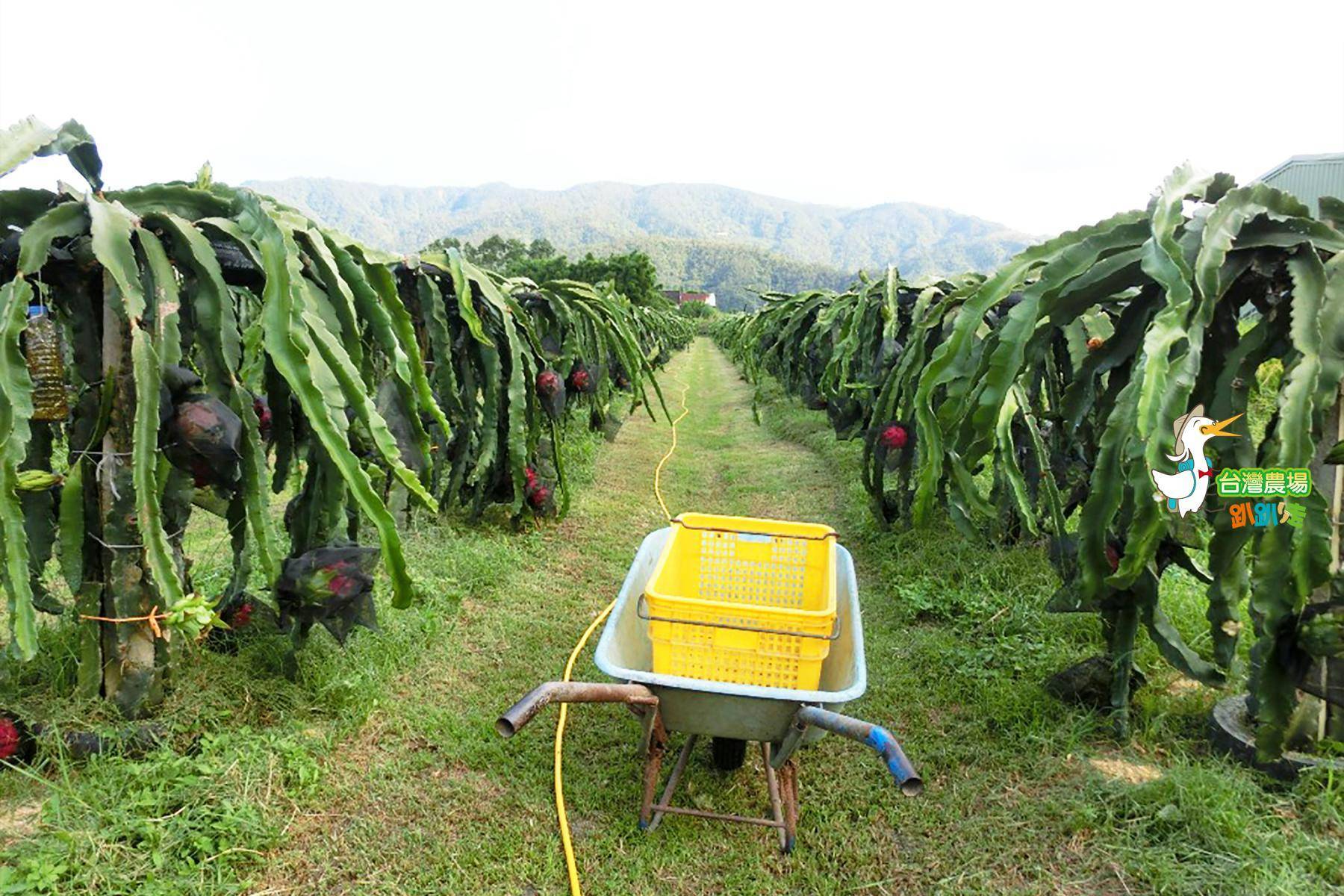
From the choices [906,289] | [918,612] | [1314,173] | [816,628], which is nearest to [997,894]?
[816,628]

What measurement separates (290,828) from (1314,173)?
27.9 meters

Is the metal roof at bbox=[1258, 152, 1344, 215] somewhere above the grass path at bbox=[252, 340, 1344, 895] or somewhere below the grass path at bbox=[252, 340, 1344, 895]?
above

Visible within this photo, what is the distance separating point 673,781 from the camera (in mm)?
2291

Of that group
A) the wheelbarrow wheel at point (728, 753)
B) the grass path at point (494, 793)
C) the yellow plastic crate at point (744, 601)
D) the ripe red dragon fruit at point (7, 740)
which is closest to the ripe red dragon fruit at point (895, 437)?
the yellow plastic crate at point (744, 601)

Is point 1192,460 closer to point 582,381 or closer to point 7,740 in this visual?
point 7,740

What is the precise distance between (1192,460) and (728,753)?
1.53 m

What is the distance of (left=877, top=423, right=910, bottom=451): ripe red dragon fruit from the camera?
376 centimetres

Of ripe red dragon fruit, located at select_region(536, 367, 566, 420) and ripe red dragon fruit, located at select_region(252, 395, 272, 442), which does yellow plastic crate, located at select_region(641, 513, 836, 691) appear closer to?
ripe red dragon fruit, located at select_region(252, 395, 272, 442)

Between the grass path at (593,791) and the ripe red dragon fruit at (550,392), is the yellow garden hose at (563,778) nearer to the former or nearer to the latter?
the grass path at (593,791)

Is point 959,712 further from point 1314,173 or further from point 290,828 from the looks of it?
point 1314,173

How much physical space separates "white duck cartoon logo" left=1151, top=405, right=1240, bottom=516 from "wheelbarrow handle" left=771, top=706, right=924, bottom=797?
3.29ft

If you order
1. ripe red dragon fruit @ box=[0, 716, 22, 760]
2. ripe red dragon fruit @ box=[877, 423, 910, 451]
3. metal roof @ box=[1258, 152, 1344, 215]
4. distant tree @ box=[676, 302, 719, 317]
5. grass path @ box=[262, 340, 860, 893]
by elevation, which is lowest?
grass path @ box=[262, 340, 860, 893]

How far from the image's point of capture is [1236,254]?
203cm

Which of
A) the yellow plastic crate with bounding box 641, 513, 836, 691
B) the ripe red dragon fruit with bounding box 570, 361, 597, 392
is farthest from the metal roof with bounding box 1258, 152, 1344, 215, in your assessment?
the yellow plastic crate with bounding box 641, 513, 836, 691
